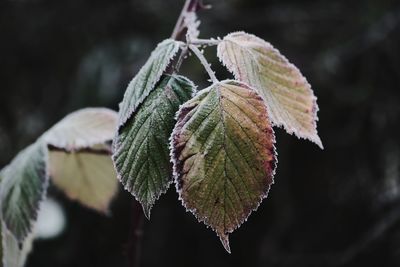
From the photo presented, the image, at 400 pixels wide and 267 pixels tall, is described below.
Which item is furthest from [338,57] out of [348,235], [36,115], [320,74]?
[36,115]

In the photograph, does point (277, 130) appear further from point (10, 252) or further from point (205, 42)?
point (205, 42)

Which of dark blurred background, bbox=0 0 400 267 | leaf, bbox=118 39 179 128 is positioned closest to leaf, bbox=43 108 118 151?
leaf, bbox=118 39 179 128

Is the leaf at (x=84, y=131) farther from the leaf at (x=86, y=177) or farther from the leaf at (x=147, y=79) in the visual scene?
the leaf at (x=147, y=79)

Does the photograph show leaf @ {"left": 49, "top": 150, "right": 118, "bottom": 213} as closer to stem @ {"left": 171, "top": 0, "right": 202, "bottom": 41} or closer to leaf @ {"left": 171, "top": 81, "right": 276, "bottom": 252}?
stem @ {"left": 171, "top": 0, "right": 202, "bottom": 41}

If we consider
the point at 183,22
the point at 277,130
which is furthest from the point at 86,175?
the point at 277,130

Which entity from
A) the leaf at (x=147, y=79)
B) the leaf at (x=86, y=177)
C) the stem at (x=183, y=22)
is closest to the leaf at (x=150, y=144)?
the leaf at (x=147, y=79)

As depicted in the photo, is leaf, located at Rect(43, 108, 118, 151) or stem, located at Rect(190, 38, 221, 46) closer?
stem, located at Rect(190, 38, 221, 46)

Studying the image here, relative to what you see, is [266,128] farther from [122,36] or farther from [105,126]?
[122,36]
